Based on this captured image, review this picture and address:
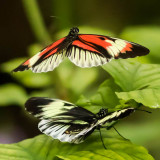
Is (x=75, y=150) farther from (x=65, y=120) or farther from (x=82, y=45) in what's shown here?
(x=82, y=45)

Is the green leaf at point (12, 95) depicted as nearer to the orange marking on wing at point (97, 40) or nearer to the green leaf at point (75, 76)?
the green leaf at point (75, 76)

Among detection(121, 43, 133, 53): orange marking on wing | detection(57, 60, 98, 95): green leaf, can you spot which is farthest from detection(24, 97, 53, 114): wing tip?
detection(57, 60, 98, 95): green leaf

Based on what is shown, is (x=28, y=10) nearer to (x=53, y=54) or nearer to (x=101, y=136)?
(x=53, y=54)

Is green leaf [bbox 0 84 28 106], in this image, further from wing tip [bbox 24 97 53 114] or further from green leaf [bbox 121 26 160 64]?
wing tip [bbox 24 97 53 114]

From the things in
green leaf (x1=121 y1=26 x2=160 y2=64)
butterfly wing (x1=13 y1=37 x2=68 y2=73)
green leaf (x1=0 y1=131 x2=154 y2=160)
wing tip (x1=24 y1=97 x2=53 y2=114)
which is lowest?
green leaf (x1=121 y1=26 x2=160 y2=64)

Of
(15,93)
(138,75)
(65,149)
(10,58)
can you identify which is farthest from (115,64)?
(10,58)

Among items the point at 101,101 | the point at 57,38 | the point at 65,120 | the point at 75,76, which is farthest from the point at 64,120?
the point at 57,38

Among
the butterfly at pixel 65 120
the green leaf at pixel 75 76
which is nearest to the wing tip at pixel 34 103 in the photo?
the butterfly at pixel 65 120
